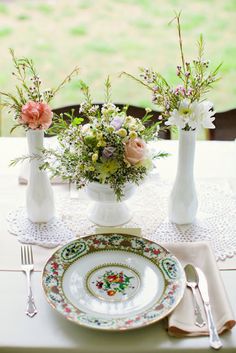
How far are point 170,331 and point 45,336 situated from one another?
0.23 m

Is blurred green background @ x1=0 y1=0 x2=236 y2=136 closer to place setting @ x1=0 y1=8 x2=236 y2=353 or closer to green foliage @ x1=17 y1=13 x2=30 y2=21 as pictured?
green foliage @ x1=17 y1=13 x2=30 y2=21

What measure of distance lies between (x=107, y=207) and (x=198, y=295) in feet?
1.18

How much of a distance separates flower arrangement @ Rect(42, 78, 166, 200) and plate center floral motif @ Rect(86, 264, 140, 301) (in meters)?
0.18

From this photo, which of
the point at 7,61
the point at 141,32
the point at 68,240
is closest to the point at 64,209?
the point at 68,240

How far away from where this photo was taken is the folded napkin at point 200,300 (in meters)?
1.18

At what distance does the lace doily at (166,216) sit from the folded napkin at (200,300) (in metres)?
0.06

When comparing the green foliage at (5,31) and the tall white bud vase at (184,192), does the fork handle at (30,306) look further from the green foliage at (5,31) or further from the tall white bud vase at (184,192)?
the green foliage at (5,31)

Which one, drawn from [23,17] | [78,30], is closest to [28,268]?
[78,30]

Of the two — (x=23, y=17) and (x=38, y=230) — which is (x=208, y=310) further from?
(x=23, y=17)

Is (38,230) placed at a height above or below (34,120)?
below

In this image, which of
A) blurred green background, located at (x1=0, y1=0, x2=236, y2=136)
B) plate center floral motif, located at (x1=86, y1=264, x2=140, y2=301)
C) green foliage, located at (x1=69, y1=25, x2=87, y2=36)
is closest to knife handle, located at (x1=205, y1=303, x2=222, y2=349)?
plate center floral motif, located at (x1=86, y1=264, x2=140, y2=301)

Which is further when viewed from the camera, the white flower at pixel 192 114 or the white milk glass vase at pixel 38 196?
the white milk glass vase at pixel 38 196

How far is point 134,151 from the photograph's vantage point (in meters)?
1.41

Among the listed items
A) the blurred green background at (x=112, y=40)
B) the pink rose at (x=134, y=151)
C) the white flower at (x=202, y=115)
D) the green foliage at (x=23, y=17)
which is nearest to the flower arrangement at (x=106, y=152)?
the pink rose at (x=134, y=151)
